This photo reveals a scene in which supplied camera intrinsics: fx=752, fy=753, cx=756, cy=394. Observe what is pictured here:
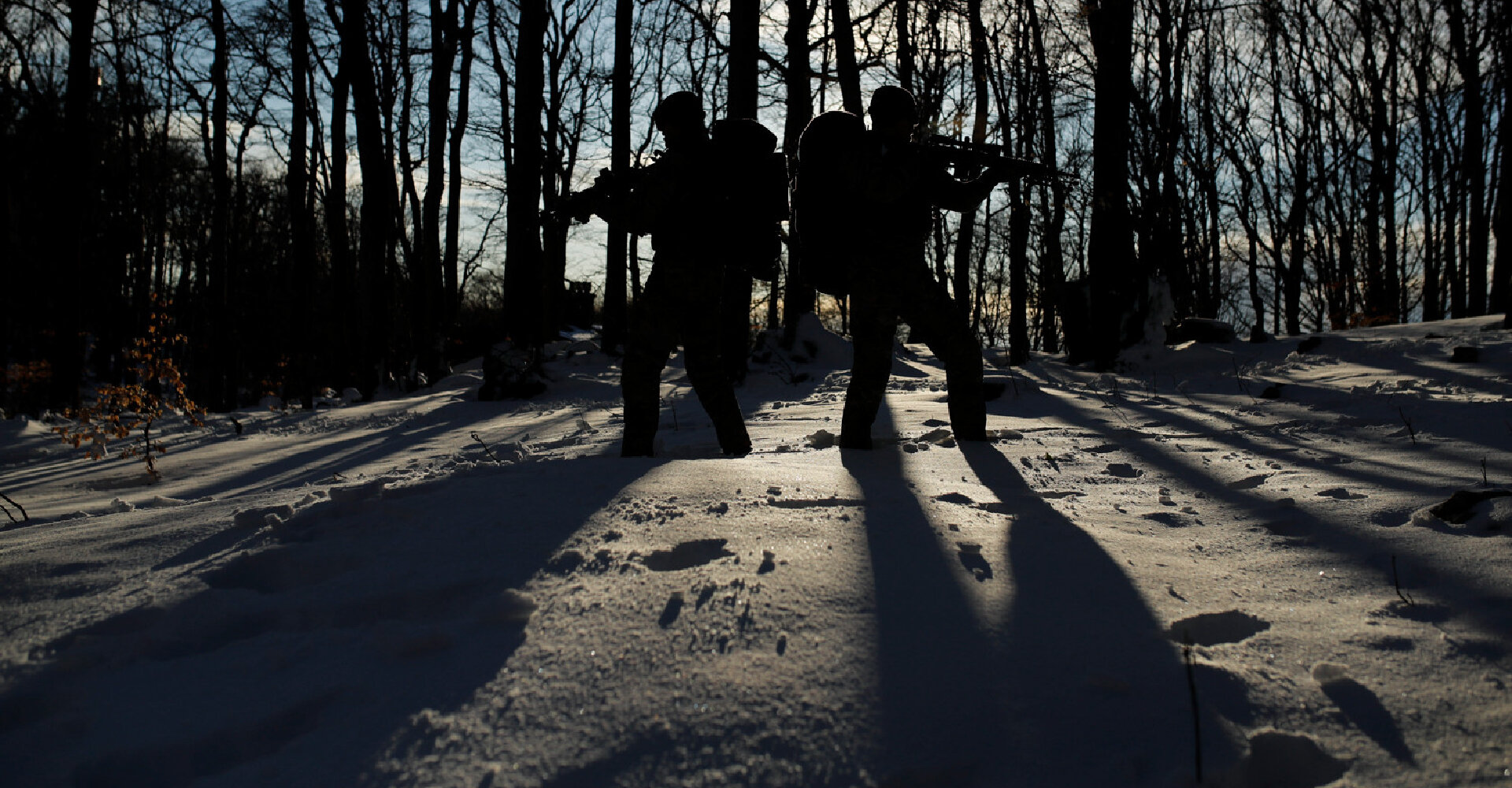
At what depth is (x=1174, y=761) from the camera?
3.27 ft

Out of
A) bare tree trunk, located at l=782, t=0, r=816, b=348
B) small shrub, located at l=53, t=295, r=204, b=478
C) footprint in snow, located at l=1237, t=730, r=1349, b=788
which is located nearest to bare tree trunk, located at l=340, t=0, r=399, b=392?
small shrub, located at l=53, t=295, r=204, b=478

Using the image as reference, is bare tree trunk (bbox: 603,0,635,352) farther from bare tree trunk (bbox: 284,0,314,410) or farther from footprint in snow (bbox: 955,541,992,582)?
footprint in snow (bbox: 955,541,992,582)

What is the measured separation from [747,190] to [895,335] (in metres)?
0.91

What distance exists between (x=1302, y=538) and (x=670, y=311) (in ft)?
7.82

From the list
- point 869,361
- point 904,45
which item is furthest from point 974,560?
point 904,45

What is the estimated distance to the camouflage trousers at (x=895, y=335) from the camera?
332 centimetres

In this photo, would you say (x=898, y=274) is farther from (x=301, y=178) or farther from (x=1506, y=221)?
(x=301, y=178)

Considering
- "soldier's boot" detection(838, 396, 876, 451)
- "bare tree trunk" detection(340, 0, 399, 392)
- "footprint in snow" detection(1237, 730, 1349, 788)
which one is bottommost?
"footprint in snow" detection(1237, 730, 1349, 788)

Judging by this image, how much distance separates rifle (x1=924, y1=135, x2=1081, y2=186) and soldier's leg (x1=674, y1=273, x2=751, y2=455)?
1.27 m

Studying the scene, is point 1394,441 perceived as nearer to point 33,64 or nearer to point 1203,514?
point 1203,514

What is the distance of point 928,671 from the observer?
3.90 feet

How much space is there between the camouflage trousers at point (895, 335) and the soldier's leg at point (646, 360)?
0.84 meters

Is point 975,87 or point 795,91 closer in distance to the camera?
point 795,91

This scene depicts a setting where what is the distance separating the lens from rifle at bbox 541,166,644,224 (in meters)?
3.36
